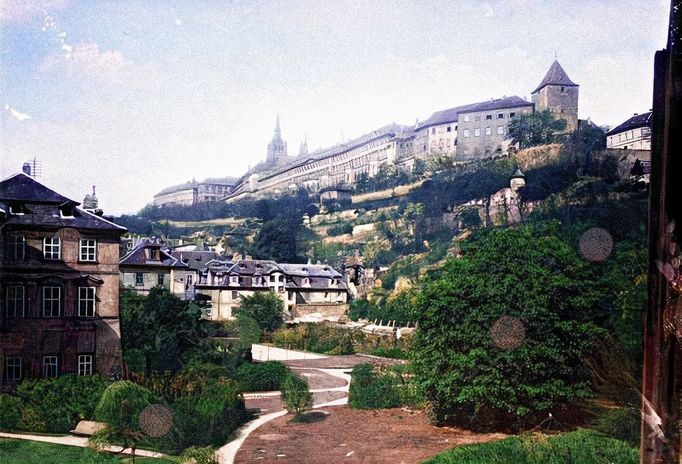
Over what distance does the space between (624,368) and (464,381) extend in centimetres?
136

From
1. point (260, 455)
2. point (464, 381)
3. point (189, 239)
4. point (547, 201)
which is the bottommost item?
point (260, 455)

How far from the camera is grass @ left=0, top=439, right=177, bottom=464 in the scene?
5949 mm

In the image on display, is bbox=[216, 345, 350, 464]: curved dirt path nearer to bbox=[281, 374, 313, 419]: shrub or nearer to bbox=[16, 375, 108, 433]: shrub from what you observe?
bbox=[281, 374, 313, 419]: shrub

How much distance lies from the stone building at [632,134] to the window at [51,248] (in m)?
5.23

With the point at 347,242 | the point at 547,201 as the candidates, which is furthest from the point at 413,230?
the point at 547,201

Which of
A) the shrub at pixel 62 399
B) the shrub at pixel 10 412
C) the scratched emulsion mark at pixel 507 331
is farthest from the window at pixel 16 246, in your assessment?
the scratched emulsion mark at pixel 507 331

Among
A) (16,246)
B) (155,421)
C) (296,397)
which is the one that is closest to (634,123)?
(296,397)

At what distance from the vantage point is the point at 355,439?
605cm

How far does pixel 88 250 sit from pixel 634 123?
5.23 meters

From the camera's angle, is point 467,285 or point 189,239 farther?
point 189,239

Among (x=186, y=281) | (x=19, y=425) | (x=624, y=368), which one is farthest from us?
(x=186, y=281)

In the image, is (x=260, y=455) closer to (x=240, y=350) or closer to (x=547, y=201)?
(x=240, y=350)

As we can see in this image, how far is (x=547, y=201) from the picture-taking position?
6461 millimetres

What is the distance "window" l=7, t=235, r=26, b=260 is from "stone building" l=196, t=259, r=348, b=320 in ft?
5.38
